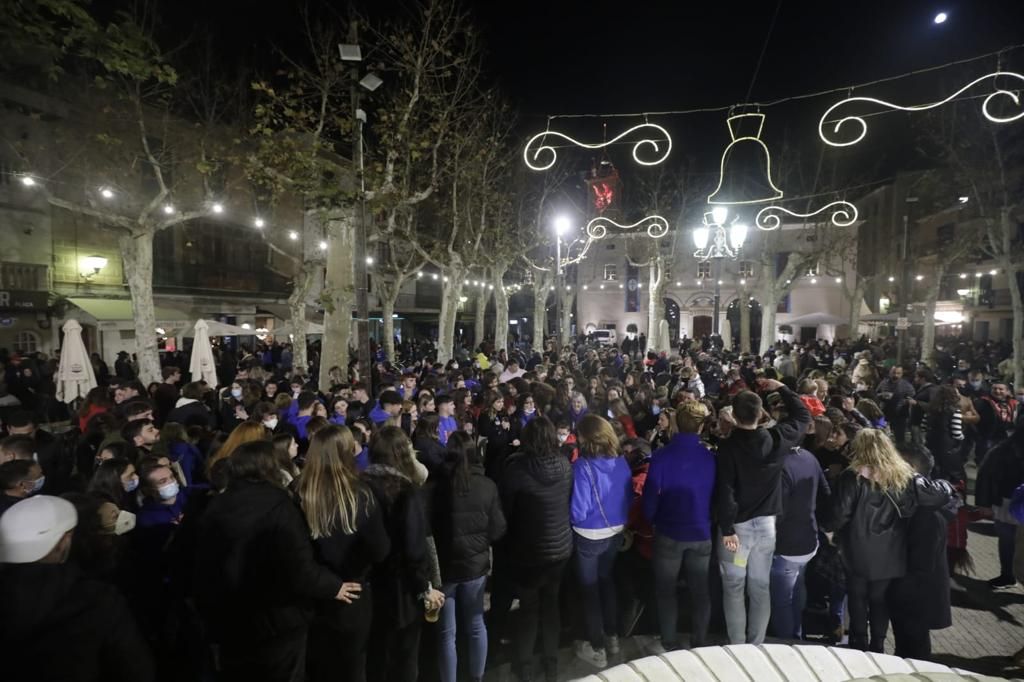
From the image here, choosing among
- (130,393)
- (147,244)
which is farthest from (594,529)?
(147,244)

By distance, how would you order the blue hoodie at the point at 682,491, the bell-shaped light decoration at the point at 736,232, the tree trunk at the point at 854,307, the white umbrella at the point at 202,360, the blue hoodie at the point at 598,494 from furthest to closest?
the tree trunk at the point at 854,307
the bell-shaped light decoration at the point at 736,232
the white umbrella at the point at 202,360
the blue hoodie at the point at 598,494
the blue hoodie at the point at 682,491

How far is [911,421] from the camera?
872 cm

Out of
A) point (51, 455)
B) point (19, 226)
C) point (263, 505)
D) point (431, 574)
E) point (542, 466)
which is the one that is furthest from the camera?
point (19, 226)

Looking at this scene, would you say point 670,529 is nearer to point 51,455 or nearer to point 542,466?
point 542,466

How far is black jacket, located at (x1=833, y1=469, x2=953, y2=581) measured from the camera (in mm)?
3592

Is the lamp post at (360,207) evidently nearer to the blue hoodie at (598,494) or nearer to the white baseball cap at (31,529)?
the blue hoodie at (598,494)

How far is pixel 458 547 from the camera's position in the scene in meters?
3.52

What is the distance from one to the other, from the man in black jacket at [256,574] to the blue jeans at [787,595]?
3222 mm

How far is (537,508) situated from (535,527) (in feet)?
0.44

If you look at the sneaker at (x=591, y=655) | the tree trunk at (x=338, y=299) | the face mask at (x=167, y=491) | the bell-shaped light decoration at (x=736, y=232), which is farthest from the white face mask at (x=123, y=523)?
the bell-shaped light decoration at (x=736, y=232)

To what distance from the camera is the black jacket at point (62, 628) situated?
1890 millimetres

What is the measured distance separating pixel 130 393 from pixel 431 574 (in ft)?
20.6

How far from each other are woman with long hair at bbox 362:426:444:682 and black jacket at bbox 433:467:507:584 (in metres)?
0.15

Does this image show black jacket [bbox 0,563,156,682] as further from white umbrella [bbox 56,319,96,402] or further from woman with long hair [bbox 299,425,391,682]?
white umbrella [bbox 56,319,96,402]
